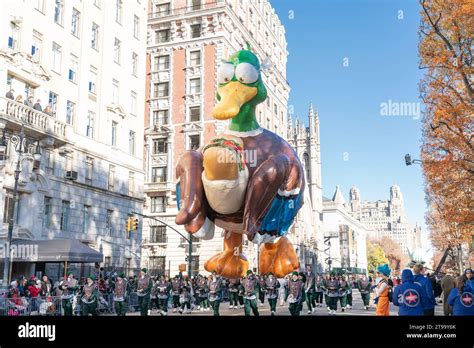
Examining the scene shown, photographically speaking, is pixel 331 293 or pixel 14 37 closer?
pixel 331 293

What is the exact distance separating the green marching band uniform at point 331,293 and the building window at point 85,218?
544 inches

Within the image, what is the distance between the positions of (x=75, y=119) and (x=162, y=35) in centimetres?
2000

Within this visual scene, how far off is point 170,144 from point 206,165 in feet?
112

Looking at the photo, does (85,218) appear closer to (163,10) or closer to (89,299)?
(89,299)

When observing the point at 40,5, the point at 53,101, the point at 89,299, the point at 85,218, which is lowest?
the point at 89,299

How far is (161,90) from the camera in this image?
43.8 metres

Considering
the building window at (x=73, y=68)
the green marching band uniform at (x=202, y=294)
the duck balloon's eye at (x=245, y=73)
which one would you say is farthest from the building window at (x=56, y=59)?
the duck balloon's eye at (x=245, y=73)

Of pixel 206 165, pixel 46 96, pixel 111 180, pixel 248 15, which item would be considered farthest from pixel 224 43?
pixel 206 165

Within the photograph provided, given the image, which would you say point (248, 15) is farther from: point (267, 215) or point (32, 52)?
point (267, 215)

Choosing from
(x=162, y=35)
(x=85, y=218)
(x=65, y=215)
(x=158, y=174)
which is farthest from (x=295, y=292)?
(x=162, y=35)

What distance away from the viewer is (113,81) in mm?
31078

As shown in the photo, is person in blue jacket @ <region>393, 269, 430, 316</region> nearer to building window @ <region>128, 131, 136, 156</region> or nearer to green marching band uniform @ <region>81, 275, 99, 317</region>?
green marching band uniform @ <region>81, 275, 99, 317</region>

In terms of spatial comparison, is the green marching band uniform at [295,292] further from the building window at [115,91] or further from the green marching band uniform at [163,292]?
the building window at [115,91]

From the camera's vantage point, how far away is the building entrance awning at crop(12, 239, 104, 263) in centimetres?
1939
